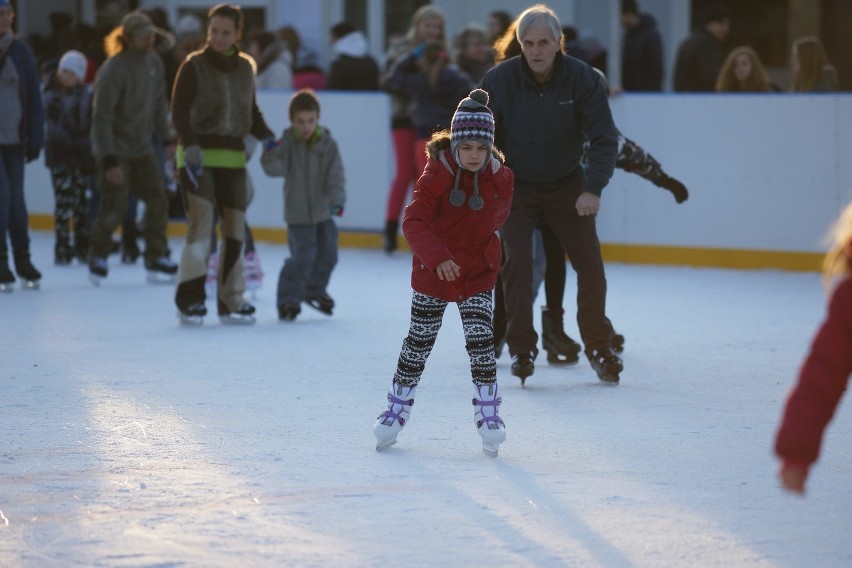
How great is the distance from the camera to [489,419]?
217 inches

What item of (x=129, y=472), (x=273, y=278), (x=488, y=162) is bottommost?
(x=273, y=278)

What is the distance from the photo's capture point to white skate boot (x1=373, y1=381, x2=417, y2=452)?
5.57m

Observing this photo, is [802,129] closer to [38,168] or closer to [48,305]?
[48,305]

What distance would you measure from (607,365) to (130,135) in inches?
185

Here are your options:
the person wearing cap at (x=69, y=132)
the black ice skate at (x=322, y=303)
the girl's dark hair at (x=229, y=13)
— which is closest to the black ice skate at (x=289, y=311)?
the black ice skate at (x=322, y=303)

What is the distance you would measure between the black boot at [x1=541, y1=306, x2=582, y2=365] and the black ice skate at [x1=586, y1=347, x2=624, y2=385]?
0.59 metres

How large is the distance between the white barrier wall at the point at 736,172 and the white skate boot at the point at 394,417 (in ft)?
20.0

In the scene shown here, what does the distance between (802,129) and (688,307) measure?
7.32ft

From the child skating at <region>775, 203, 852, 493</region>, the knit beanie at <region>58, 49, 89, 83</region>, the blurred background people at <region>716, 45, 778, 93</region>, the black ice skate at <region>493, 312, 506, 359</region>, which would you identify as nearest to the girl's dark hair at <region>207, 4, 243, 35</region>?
the black ice skate at <region>493, 312, 506, 359</region>

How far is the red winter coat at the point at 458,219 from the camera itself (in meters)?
5.48

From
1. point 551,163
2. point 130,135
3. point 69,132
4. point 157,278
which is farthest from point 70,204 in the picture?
point 551,163

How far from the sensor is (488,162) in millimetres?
5566

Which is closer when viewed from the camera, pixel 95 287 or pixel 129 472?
pixel 129 472

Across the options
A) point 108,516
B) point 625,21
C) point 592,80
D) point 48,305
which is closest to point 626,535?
point 108,516
